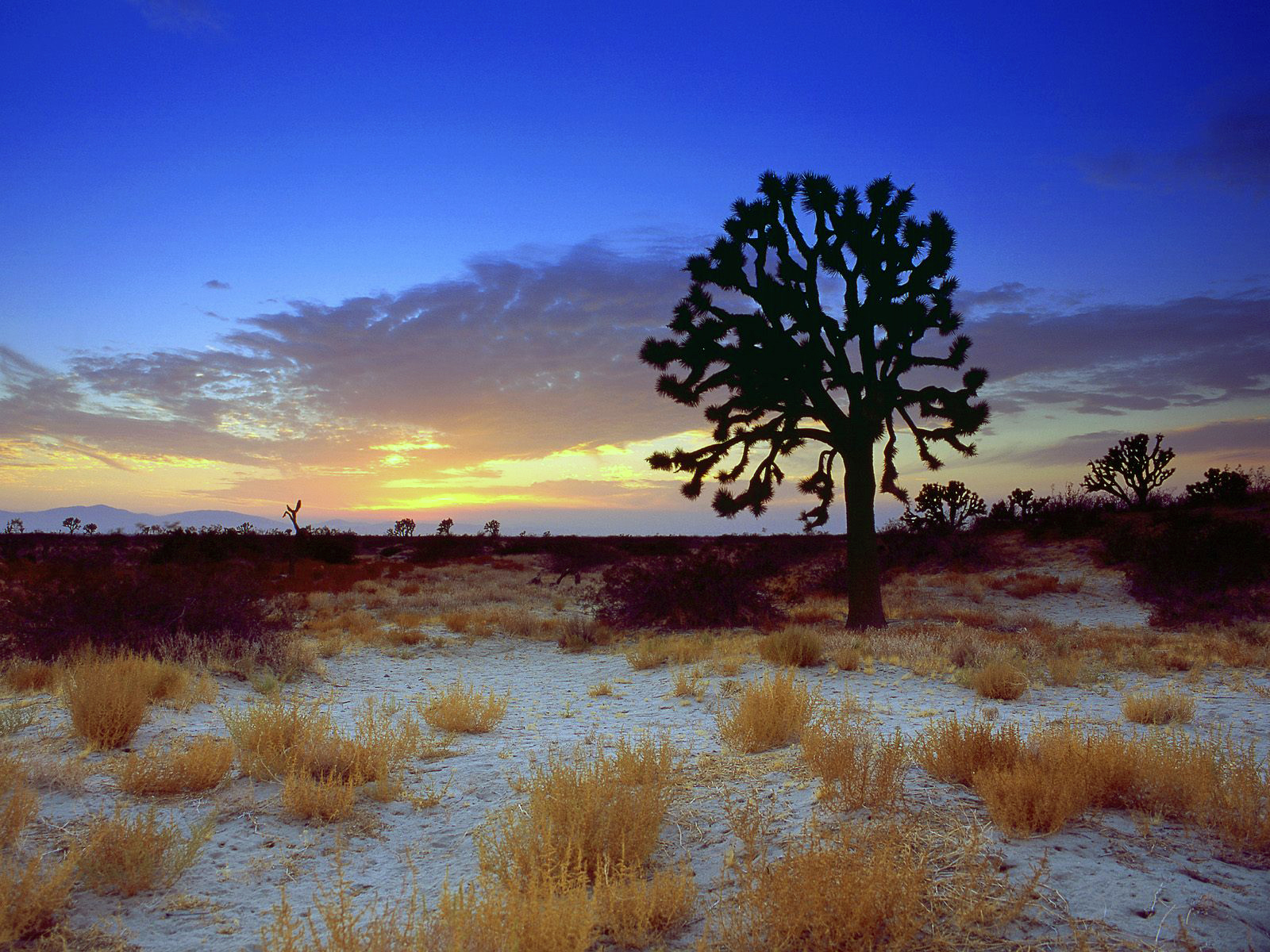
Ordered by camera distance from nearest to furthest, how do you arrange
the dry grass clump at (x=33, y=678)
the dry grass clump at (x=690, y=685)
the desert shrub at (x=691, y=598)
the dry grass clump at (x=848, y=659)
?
the dry grass clump at (x=33, y=678) < the dry grass clump at (x=690, y=685) < the dry grass clump at (x=848, y=659) < the desert shrub at (x=691, y=598)

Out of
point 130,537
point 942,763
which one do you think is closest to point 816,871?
point 942,763

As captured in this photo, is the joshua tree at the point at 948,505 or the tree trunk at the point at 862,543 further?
the joshua tree at the point at 948,505

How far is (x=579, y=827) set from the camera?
13.4ft

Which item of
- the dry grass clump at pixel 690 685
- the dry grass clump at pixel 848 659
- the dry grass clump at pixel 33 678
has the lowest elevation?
the dry grass clump at pixel 690 685

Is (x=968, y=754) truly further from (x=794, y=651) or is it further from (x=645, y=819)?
(x=794, y=651)

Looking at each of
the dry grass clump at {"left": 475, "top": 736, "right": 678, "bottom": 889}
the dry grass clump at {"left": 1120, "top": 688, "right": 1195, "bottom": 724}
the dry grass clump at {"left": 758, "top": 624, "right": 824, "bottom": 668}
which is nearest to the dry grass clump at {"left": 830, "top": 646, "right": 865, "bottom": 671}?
the dry grass clump at {"left": 758, "top": 624, "right": 824, "bottom": 668}

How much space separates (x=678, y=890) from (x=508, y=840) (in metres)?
1.00

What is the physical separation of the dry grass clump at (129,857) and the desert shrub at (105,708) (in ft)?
8.19

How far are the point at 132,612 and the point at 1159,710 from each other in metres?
12.7

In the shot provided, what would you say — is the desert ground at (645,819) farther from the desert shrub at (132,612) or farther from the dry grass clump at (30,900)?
the desert shrub at (132,612)

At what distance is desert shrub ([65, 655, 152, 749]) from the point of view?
21.3 ft

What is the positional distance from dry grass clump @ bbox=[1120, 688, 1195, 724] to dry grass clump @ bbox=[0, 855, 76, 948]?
8537mm

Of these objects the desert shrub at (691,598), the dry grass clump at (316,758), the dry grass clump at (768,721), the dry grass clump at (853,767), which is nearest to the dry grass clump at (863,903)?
the dry grass clump at (853,767)

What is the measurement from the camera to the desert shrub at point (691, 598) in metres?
16.1
